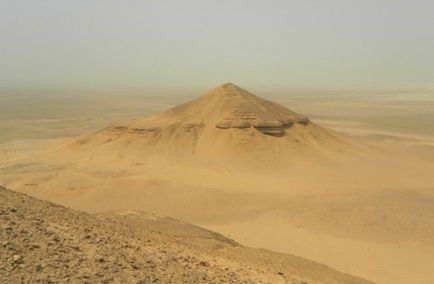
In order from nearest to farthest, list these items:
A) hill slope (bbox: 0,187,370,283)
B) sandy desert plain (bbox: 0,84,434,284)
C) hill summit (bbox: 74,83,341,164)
A: hill slope (bbox: 0,187,370,283) < sandy desert plain (bbox: 0,84,434,284) < hill summit (bbox: 74,83,341,164)

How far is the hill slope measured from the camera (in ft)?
19.3

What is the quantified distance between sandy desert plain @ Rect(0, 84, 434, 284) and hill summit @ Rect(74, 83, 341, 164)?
7 centimetres

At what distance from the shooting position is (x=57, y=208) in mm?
9188

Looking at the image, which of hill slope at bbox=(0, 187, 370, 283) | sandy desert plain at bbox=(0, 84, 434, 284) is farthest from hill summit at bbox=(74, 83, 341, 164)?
hill slope at bbox=(0, 187, 370, 283)

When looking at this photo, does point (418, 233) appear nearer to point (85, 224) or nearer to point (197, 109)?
point (85, 224)

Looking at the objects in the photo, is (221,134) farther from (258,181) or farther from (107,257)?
(107,257)

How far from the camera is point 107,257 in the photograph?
6520 mm

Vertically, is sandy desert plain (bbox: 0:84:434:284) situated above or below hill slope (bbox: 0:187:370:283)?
below

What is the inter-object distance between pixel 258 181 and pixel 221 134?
4764mm

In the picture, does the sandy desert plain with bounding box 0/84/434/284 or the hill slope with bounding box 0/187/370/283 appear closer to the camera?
the hill slope with bounding box 0/187/370/283

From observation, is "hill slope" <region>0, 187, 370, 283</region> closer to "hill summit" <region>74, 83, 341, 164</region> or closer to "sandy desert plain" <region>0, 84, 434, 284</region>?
"sandy desert plain" <region>0, 84, 434, 284</region>

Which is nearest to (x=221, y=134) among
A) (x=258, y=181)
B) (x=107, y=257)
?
(x=258, y=181)

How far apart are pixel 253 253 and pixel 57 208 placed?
12.0 feet

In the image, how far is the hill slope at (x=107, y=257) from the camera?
19.3 feet
